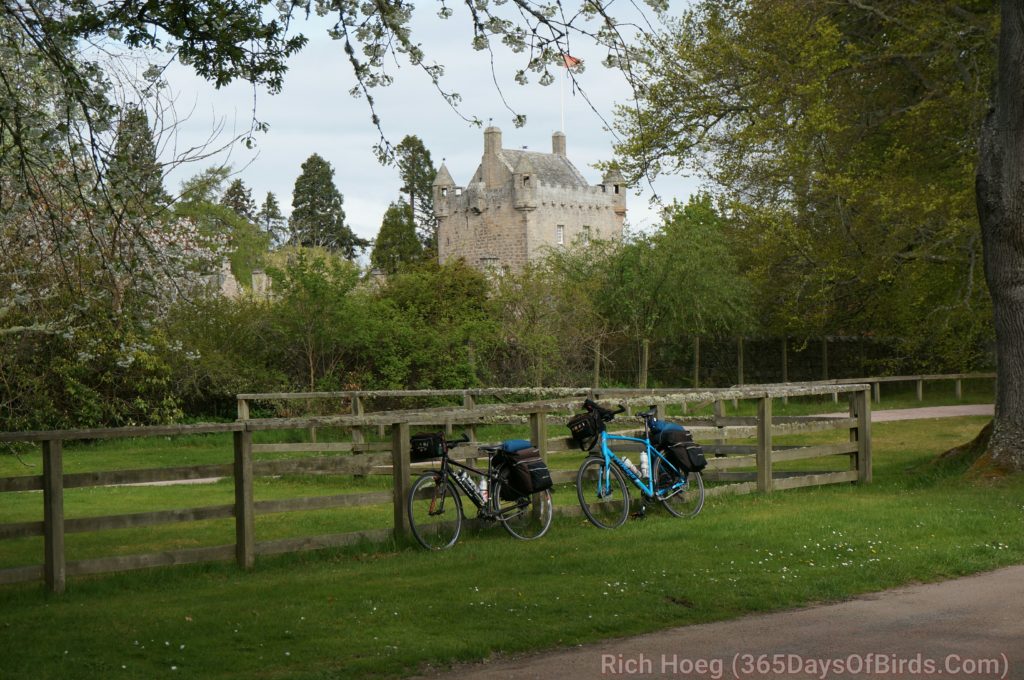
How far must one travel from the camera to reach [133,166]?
492 inches

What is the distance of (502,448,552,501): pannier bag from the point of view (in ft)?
35.3

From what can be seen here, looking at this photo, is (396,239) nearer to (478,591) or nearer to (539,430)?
(539,430)

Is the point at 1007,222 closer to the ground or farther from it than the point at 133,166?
closer to the ground

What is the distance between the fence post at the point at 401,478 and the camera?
10.7m

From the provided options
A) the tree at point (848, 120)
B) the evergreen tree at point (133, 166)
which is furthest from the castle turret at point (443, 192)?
the evergreen tree at point (133, 166)

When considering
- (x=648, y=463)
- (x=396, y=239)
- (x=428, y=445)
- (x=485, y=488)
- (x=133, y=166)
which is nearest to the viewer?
(x=428, y=445)

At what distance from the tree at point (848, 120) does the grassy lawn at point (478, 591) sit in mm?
8879

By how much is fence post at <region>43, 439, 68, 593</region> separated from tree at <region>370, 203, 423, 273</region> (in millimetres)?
62119

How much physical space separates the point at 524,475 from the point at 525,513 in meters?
0.76

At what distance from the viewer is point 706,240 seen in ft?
123

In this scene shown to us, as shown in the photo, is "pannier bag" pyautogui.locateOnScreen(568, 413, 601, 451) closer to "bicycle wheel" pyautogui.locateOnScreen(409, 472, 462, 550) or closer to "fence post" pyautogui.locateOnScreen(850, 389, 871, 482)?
"bicycle wheel" pyautogui.locateOnScreen(409, 472, 462, 550)

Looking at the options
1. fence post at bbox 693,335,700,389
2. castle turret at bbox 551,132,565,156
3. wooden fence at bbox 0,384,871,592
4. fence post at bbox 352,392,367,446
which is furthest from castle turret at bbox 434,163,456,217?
wooden fence at bbox 0,384,871,592

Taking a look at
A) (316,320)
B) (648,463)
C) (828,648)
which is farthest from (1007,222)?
(316,320)

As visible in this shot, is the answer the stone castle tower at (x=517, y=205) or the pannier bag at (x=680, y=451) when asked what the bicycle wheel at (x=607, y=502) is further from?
the stone castle tower at (x=517, y=205)
